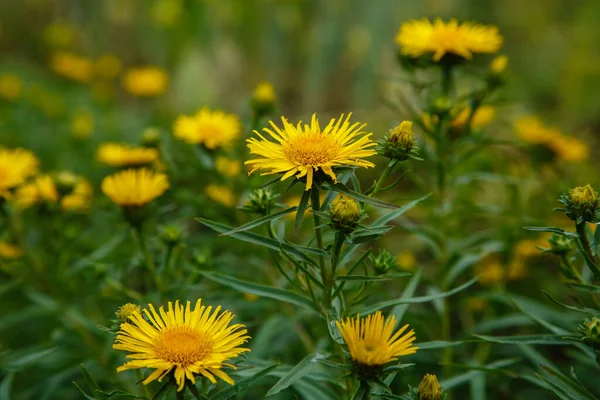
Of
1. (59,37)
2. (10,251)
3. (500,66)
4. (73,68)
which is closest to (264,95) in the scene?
(500,66)

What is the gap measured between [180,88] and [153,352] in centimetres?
234

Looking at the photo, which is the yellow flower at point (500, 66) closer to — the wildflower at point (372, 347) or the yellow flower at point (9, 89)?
the wildflower at point (372, 347)

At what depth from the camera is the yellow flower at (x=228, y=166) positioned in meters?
1.25

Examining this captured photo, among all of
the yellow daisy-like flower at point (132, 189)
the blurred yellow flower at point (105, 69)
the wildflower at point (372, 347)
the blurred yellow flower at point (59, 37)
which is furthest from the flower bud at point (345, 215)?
the blurred yellow flower at point (59, 37)

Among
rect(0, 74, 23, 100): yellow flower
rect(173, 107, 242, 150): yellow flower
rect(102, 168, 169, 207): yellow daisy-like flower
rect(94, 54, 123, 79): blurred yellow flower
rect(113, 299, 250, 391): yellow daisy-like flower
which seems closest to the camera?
rect(113, 299, 250, 391): yellow daisy-like flower

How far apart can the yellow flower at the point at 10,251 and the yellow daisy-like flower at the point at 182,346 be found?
2.14 feet

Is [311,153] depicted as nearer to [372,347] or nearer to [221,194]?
[372,347]

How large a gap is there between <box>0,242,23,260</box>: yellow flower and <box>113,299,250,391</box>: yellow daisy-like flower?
2.14 ft

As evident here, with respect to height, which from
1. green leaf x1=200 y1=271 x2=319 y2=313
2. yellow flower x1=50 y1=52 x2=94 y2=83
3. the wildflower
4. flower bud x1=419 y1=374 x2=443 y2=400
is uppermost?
yellow flower x1=50 y1=52 x2=94 y2=83

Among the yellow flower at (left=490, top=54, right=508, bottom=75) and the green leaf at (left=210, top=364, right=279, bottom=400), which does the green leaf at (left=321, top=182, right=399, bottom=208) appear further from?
the yellow flower at (left=490, top=54, right=508, bottom=75)

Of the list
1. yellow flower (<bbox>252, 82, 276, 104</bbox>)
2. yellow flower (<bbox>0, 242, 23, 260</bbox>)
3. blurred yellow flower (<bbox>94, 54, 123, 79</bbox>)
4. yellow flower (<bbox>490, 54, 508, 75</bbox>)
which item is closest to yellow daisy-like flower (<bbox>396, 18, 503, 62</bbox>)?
yellow flower (<bbox>490, 54, 508, 75</bbox>)

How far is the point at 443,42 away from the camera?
1070mm

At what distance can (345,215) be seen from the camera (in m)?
0.69

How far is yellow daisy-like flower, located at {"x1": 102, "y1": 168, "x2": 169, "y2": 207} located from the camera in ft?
3.38
